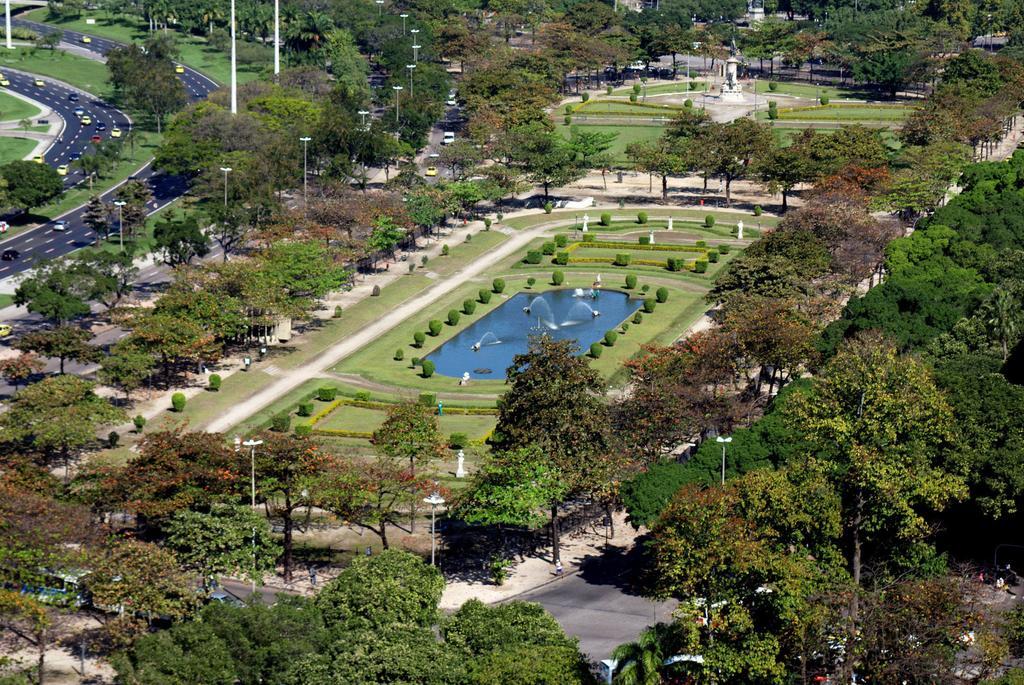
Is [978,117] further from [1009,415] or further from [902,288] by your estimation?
[1009,415]

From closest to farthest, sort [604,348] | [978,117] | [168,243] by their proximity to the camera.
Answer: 1. [604,348]
2. [168,243]
3. [978,117]

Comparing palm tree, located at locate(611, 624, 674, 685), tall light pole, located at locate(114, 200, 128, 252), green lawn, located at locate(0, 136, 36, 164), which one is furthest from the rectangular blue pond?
green lawn, located at locate(0, 136, 36, 164)

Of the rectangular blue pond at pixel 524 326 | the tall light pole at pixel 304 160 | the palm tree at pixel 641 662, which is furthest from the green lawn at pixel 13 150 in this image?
the palm tree at pixel 641 662

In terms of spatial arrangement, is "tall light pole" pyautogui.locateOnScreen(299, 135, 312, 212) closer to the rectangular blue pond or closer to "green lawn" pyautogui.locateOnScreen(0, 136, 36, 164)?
the rectangular blue pond

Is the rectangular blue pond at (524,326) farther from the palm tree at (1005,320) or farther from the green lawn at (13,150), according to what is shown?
the green lawn at (13,150)

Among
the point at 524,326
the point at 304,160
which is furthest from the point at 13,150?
the point at 524,326

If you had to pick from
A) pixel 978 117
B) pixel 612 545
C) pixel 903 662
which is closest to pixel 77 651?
pixel 612 545

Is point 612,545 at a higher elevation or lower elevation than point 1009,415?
lower
